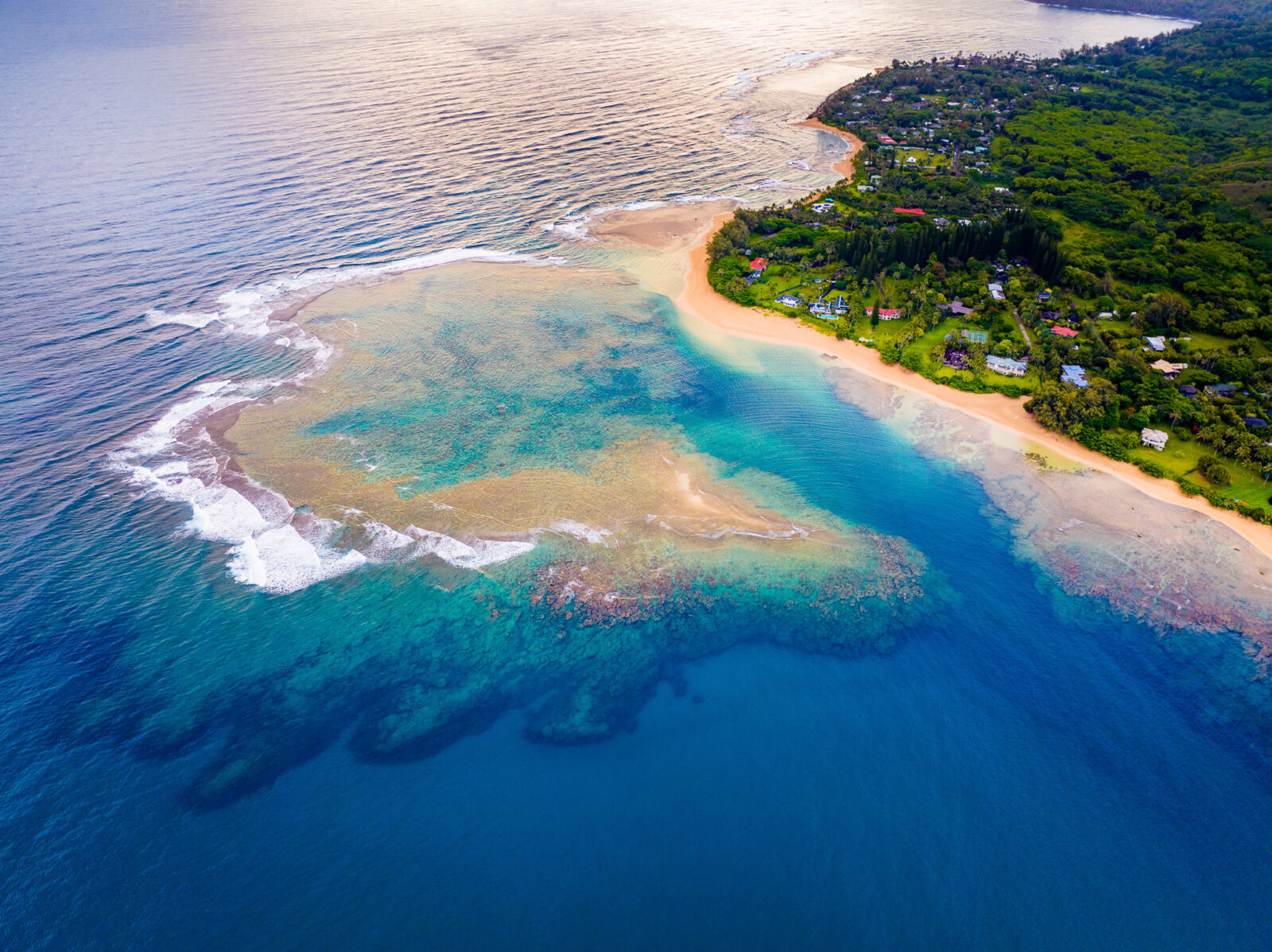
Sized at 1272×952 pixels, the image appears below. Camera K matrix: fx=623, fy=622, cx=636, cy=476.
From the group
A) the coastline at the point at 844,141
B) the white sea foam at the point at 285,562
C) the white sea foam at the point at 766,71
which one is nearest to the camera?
the white sea foam at the point at 285,562

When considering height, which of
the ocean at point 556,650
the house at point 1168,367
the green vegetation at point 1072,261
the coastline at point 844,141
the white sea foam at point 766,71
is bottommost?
the ocean at point 556,650

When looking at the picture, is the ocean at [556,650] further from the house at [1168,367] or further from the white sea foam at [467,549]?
the house at [1168,367]

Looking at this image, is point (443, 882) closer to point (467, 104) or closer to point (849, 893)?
point (849, 893)

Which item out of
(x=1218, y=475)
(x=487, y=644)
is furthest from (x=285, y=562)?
(x=1218, y=475)

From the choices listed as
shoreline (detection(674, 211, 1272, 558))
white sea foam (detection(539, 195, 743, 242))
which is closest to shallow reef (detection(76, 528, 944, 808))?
shoreline (detection(674, 211, 1272, 558))

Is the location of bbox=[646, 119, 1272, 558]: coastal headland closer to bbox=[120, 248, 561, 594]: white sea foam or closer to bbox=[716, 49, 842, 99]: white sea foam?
bbox=[120, 248, 561, 594]: white sea foam

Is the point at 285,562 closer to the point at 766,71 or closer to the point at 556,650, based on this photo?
the point at 556,650

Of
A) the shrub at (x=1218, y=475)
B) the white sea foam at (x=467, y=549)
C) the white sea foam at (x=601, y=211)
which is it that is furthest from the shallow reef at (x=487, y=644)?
the white sea foam at (x=601, y=211)
